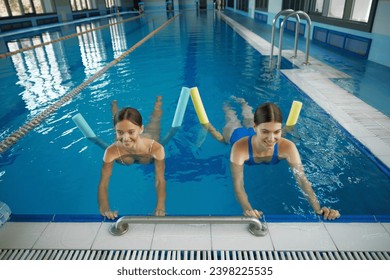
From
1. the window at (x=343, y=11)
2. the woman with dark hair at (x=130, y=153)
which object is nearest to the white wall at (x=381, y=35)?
the window at (x=343, y=11)

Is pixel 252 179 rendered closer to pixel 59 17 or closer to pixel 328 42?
pixel 328 42

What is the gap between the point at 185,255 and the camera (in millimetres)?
1908

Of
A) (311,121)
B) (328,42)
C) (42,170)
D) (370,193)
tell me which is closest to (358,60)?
(328,42)

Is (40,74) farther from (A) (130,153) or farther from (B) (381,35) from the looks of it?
(B) (381,35)

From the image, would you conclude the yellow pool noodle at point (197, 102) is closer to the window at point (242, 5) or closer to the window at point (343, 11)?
the window at point (343, 11)

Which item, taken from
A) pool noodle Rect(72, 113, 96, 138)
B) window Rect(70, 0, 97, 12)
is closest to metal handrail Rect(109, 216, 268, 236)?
pool noodle Rect(72, 113, 96, 138)

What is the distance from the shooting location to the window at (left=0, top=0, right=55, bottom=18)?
16.9 m

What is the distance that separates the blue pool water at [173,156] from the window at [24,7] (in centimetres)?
1270

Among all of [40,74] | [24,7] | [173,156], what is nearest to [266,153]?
[173,156]

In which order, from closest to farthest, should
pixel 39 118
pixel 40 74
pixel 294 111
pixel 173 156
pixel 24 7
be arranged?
1. pixel 294 111
2. pixel 173 156
3. pixel 39 118
4. pixel 40 74
5. pixel 24 7

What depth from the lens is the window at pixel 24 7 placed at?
1688cm

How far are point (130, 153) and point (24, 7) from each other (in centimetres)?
2098
